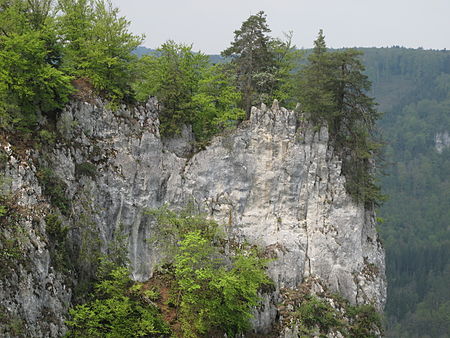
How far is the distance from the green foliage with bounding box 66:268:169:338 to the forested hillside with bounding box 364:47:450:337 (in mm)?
68906

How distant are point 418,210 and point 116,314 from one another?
13427 cm

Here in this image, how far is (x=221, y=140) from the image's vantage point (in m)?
22.1

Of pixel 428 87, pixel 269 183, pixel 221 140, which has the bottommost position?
pixel 269 183

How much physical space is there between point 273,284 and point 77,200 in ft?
32.8

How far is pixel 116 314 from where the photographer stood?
15047 millimetres

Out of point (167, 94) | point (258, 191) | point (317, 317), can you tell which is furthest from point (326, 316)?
point (167, 94)

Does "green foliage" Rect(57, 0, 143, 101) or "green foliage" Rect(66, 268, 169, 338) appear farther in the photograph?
"green foliage" Rect(57, 0, 143, 101)

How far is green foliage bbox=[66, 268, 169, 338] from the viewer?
14273mm

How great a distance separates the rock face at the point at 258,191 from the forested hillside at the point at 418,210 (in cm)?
5961

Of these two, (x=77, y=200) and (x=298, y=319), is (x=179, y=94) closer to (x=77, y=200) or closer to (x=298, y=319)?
(x=77, y=200)

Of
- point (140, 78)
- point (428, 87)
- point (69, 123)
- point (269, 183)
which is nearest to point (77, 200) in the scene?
point (69, 123)

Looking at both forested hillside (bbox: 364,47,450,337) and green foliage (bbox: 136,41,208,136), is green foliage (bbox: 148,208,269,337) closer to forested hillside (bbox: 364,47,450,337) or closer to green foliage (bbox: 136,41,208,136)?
green foliage (bbox: 136,41,208,136)

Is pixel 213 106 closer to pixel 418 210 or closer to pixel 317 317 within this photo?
pixel 317 317

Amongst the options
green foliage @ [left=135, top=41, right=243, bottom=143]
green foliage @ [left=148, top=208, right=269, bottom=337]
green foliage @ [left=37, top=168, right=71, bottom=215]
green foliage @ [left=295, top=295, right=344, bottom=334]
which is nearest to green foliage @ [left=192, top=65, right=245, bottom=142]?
green foliage @ [left=135, top=41, right=243, bottom=143]
